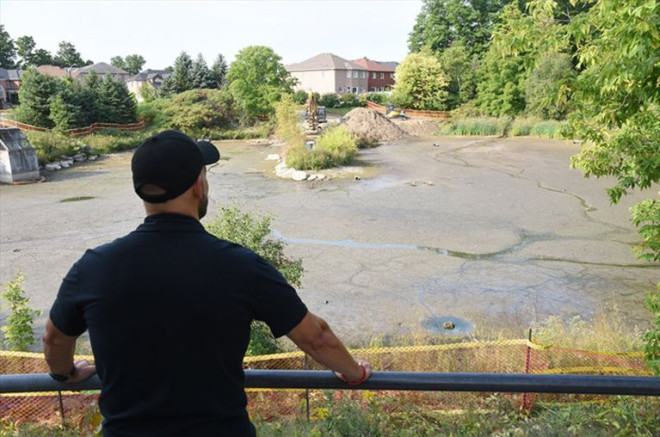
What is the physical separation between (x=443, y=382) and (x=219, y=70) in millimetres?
59716

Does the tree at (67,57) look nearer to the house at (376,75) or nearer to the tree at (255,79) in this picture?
the house at (376,75)

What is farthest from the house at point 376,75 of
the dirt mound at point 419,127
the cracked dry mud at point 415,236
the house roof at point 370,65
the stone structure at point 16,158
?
the stone structure at point 16,158

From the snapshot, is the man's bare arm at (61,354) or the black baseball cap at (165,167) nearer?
the black baseball cap at (165,167)

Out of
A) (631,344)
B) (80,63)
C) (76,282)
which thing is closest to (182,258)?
(76,282)

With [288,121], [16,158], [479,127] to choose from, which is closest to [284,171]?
[288,121]

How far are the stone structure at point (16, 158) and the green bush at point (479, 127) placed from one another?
28003mm

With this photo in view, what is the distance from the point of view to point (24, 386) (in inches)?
82.1

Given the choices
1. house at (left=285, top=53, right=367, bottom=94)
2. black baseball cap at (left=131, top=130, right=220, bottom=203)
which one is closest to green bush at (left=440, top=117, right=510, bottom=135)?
black baseball cap at (left=131, top=130, right=220, bottom=203)

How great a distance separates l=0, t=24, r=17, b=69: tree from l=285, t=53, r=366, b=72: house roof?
48.2 metres

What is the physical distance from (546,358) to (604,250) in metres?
6.77

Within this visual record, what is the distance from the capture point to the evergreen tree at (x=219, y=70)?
56.0 meters

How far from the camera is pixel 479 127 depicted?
3809 cm

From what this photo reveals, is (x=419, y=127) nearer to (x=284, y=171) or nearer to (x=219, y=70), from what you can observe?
(x=284, y=171)

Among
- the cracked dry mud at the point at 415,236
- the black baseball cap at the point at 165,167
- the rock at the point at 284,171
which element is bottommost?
Answer: the cracked dry mud at the point at 415,236
